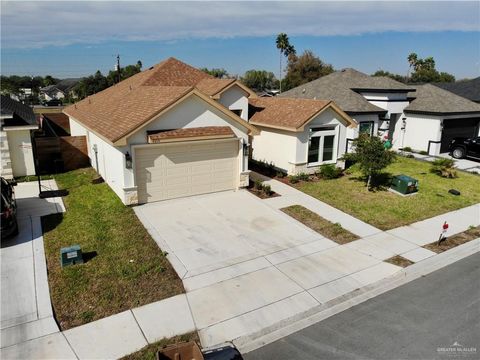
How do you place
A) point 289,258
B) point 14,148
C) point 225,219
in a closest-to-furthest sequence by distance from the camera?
1. point 289,258
2. point 225,219
3. point 14,148

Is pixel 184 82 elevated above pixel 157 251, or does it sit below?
above

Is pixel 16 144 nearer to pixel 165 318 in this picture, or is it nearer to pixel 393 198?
pixel 165 318

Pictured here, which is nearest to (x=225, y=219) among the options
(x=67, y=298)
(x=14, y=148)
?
(x=67, y=298)

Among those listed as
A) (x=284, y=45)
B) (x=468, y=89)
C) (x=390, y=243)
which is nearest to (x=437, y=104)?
(x=468, y=89)

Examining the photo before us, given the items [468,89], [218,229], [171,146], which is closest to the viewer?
[218,229]

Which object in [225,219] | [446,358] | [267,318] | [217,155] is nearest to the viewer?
[446,358]

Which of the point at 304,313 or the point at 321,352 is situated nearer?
the point at 321,352

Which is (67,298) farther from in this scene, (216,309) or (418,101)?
(418,101)
